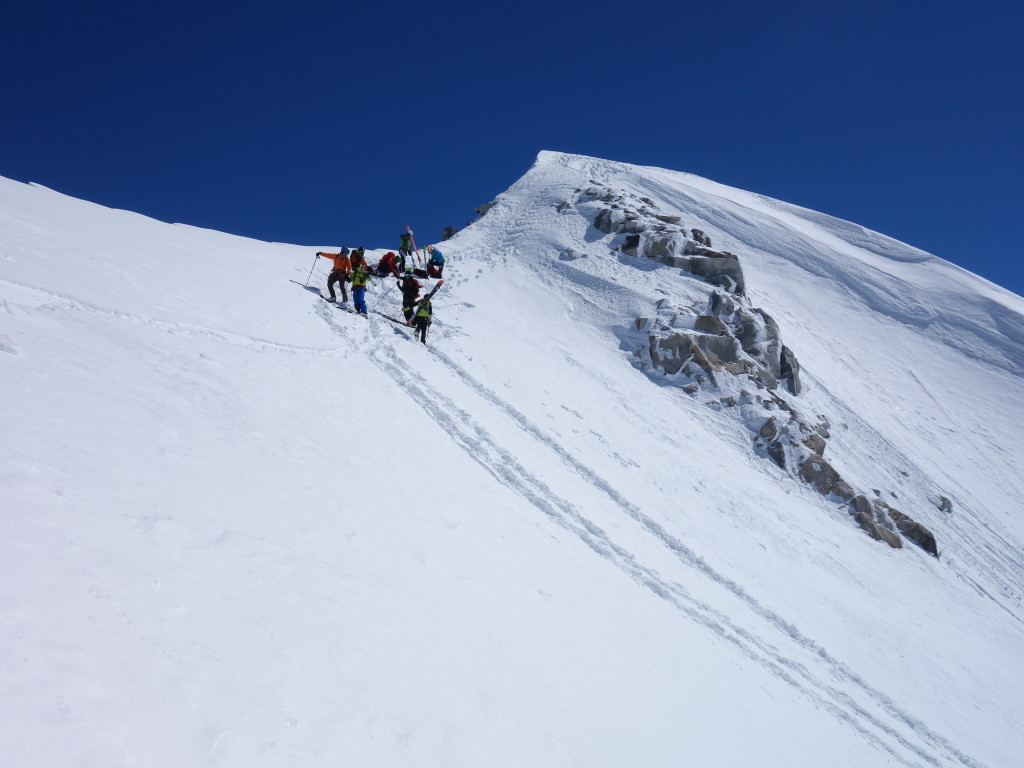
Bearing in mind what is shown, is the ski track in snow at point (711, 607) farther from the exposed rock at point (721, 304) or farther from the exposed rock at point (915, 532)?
the exposed rock at point (721, 304)

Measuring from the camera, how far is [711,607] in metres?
9.68

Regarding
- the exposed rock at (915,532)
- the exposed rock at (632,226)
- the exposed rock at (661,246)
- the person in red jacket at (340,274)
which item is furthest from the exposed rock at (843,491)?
the person in red jacket at (340,274)

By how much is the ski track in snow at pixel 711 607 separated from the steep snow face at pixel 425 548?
0.22ft

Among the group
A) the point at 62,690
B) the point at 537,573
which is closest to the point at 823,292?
the point at 537,573

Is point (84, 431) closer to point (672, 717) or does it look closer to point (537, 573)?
point (537, 573)

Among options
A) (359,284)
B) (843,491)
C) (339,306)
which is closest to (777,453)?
(843,491)

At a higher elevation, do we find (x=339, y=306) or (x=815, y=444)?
(x=815, y=444)

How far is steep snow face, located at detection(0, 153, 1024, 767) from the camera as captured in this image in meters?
3.84

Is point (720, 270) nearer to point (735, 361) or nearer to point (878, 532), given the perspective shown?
point (735, 361)

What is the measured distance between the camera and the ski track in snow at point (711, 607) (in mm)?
9016

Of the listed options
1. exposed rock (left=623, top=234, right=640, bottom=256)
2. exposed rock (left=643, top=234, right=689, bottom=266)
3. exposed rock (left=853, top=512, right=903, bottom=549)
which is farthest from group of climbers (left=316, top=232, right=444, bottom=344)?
exposed rock (left=853, top=512, right=903, bottom=549)

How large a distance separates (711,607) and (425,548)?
5515 mm

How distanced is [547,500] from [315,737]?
267 inches

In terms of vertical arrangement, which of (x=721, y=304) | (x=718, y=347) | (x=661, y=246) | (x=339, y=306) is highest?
(x=661, y=246)
